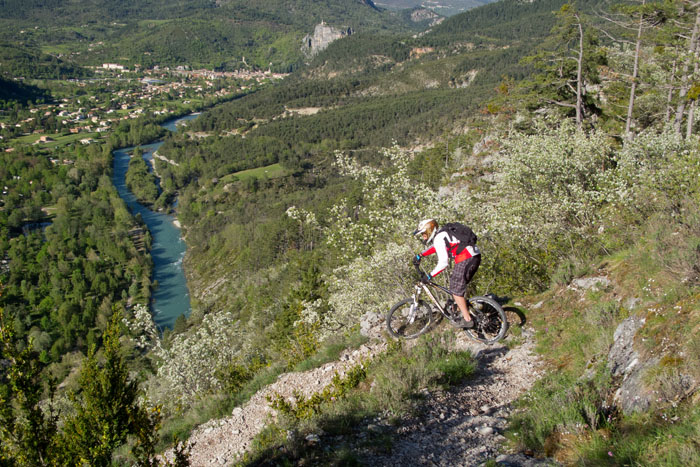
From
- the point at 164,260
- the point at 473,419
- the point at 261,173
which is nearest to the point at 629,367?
the point at 473,419

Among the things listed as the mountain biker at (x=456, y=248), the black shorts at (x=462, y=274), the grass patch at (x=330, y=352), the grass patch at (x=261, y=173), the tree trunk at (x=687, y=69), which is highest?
the tree trunk at (x=687, y=69)

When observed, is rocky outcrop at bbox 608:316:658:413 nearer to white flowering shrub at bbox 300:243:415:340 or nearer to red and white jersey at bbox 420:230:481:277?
red and white jersey at bbox 420:230:481:277

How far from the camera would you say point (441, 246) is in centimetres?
750

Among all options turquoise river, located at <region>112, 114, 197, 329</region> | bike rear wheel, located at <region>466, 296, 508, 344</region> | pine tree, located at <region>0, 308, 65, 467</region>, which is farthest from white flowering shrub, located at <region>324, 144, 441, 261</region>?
turquoise river, located at <region>112, 114, 197, 329</region>

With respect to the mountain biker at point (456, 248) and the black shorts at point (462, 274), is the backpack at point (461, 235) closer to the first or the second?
the mountain biker at point (456, 248)

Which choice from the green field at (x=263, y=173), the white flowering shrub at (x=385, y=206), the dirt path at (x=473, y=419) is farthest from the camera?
the green field at (x=263, y=173)

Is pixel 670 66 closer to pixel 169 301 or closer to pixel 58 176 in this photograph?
pixel 169 301

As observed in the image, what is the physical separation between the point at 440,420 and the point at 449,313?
8.16 ft

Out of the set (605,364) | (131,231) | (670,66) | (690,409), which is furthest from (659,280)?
(131,231)

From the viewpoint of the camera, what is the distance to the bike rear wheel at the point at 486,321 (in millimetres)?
8344

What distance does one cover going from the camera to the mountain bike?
27.5 ft

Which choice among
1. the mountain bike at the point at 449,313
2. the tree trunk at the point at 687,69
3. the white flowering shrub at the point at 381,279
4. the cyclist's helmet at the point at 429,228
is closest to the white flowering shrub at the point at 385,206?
the white flowering shrub at the point at 381,279

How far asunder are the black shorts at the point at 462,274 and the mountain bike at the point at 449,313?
28 centimetres

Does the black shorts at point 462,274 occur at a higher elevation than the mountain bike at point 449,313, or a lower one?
higher
